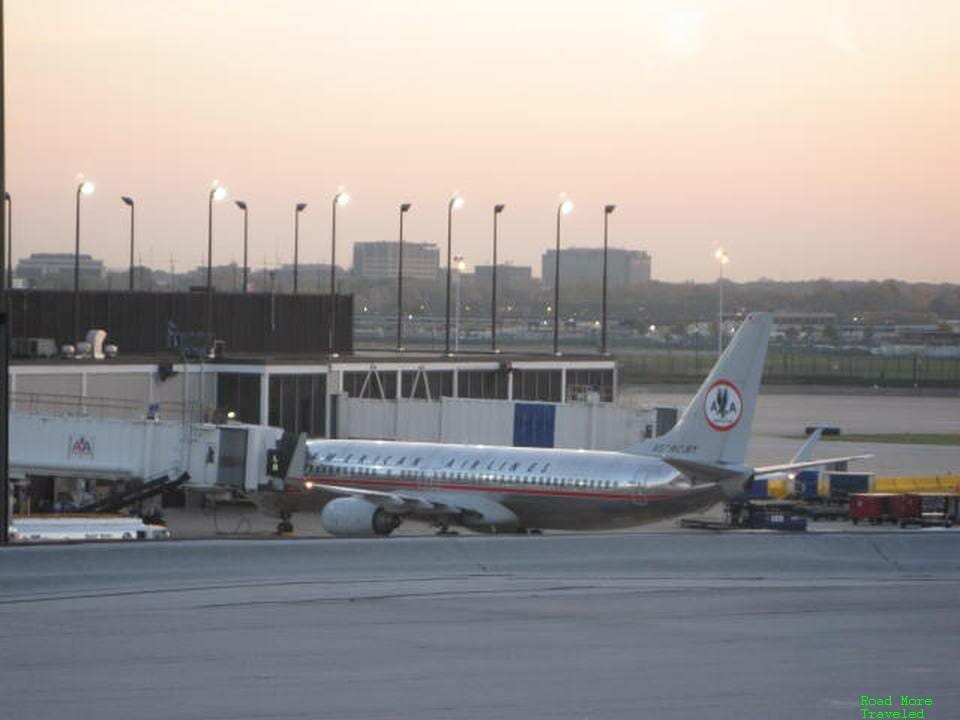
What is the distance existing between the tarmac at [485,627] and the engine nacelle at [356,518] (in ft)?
94.6

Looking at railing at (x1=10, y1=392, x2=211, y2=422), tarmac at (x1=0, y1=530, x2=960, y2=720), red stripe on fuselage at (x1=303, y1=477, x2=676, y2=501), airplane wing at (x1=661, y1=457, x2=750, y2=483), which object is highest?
tarmac at (x1=0, y1=530, x2=960, y2=720)

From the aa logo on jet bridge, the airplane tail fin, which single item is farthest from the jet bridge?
the aa logo on jet bridge

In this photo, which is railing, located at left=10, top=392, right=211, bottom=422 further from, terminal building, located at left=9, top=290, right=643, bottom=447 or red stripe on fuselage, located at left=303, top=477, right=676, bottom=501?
red stripe on fuselage, located at left=303, top=477, right=676, bottom=501

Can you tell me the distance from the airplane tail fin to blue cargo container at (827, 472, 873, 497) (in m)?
16.2

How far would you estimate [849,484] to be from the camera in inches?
2320

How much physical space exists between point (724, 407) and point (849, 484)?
676 inches

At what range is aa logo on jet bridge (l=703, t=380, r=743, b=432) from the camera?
142 feet

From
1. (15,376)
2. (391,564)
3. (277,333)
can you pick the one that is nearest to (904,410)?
(277,333)

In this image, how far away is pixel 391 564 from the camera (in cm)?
1554

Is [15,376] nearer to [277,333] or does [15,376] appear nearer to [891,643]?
[277,333]

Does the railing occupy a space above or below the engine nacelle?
above

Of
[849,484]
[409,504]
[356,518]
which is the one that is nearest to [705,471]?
[409,504]

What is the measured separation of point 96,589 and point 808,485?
47.6m

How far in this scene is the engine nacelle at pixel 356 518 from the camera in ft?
147
